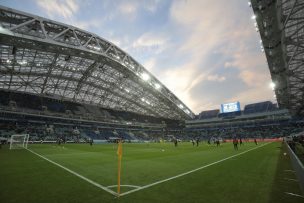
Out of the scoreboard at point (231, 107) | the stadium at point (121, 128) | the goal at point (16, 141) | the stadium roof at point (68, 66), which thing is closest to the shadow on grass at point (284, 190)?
the stadium at point (121, 128)

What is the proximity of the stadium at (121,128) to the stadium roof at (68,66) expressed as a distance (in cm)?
25

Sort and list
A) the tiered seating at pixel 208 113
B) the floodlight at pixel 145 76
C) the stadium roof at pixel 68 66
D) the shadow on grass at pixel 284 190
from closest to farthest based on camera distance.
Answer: the shadow on grass at pixel 284 190 < the stadium roof at pixel 68 66 < the floodlight at pixel 145 76 < the tiered seating at pixel 208 113

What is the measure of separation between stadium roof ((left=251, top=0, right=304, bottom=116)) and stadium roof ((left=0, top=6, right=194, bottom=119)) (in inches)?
1144

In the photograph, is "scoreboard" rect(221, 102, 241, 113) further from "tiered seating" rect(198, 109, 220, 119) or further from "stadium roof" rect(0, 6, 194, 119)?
"stadium roof" rect(0, 6, 194, 119)

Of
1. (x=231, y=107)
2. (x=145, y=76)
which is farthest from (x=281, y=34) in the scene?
(x=231, y=107)

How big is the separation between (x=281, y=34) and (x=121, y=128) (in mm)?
75058

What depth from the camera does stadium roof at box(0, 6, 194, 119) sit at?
97.7 feet

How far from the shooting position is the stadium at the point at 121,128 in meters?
6.94

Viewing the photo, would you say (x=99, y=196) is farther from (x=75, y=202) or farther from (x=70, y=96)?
(x=70, y=96)

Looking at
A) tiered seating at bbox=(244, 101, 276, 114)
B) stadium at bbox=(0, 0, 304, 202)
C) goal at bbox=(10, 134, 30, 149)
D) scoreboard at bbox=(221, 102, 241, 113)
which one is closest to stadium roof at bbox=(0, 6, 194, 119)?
stadium at bbox=(0, 0, 304, 202)

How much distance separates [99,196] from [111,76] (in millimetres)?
49738

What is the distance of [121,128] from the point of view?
8631cm

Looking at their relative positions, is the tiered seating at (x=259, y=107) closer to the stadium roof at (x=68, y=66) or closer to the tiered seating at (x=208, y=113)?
the tiered seating at (x=208, y=113)

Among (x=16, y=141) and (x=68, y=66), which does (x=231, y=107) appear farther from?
(x=16, y=141)
